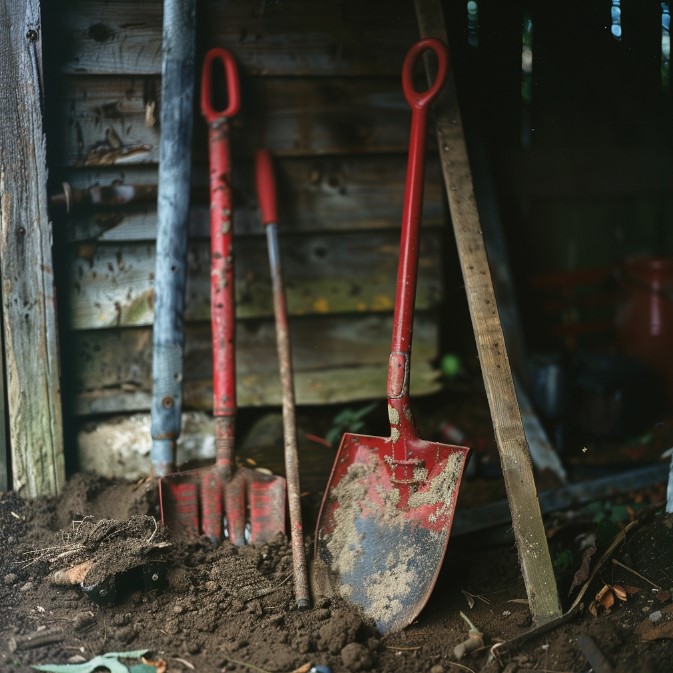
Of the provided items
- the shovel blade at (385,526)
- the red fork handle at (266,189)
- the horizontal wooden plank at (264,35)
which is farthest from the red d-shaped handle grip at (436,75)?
the shovel blade at (385,526)

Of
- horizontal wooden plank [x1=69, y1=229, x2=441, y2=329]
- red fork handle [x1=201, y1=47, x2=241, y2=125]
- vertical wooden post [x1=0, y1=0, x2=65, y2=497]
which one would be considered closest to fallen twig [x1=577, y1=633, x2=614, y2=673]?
horizontal wooden plank [x1=69, y1=229, x2=441, y2=329]

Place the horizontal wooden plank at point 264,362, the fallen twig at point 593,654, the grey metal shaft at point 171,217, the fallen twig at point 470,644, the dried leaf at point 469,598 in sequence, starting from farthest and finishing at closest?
the horizontal wooden plank at point 264,362
the grey metal shaft at point 171,217
the dried leaf at point 469,598
the fallen twig at point 470,644
the fallen twig at point 593,654

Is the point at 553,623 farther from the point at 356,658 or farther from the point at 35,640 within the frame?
the point at 35,640

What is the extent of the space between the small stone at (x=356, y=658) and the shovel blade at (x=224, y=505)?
1.81 feet

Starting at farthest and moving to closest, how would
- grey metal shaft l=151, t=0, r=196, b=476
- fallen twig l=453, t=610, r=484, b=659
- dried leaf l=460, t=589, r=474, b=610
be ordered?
grey metal shaft l=151, t=0, r=196, b=476, dried leaf l=460, t=589, r=474, b=610, fallen twig l=453, t=610, r=484, b=659

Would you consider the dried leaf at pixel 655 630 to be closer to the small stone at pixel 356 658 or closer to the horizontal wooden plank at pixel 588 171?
the small stone at pixel 356 658

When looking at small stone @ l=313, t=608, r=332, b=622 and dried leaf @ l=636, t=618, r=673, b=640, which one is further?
small stone @ l=313, t=608, r=332, b=622

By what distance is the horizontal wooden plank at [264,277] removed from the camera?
8.13 ft

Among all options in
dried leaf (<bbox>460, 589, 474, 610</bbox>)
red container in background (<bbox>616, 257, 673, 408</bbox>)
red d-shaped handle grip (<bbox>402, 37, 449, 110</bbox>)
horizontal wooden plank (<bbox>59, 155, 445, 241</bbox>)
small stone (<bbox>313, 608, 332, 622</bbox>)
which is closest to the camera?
small stone (<bbox>313, 608, 332, 622</bbox>)

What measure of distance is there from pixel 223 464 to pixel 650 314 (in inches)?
89.6

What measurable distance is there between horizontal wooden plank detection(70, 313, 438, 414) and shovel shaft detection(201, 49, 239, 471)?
12.8 inches

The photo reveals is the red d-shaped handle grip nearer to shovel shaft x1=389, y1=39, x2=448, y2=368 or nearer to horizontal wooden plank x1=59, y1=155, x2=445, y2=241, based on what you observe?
shovel shaft x1=389, y1=39, x2=448, y2=368

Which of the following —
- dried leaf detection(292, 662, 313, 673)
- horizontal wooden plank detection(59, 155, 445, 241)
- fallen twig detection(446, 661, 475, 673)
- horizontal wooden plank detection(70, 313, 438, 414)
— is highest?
horizontal wooden plank detection(59, 155, 445, 241)

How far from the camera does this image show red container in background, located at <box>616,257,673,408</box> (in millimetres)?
3354
